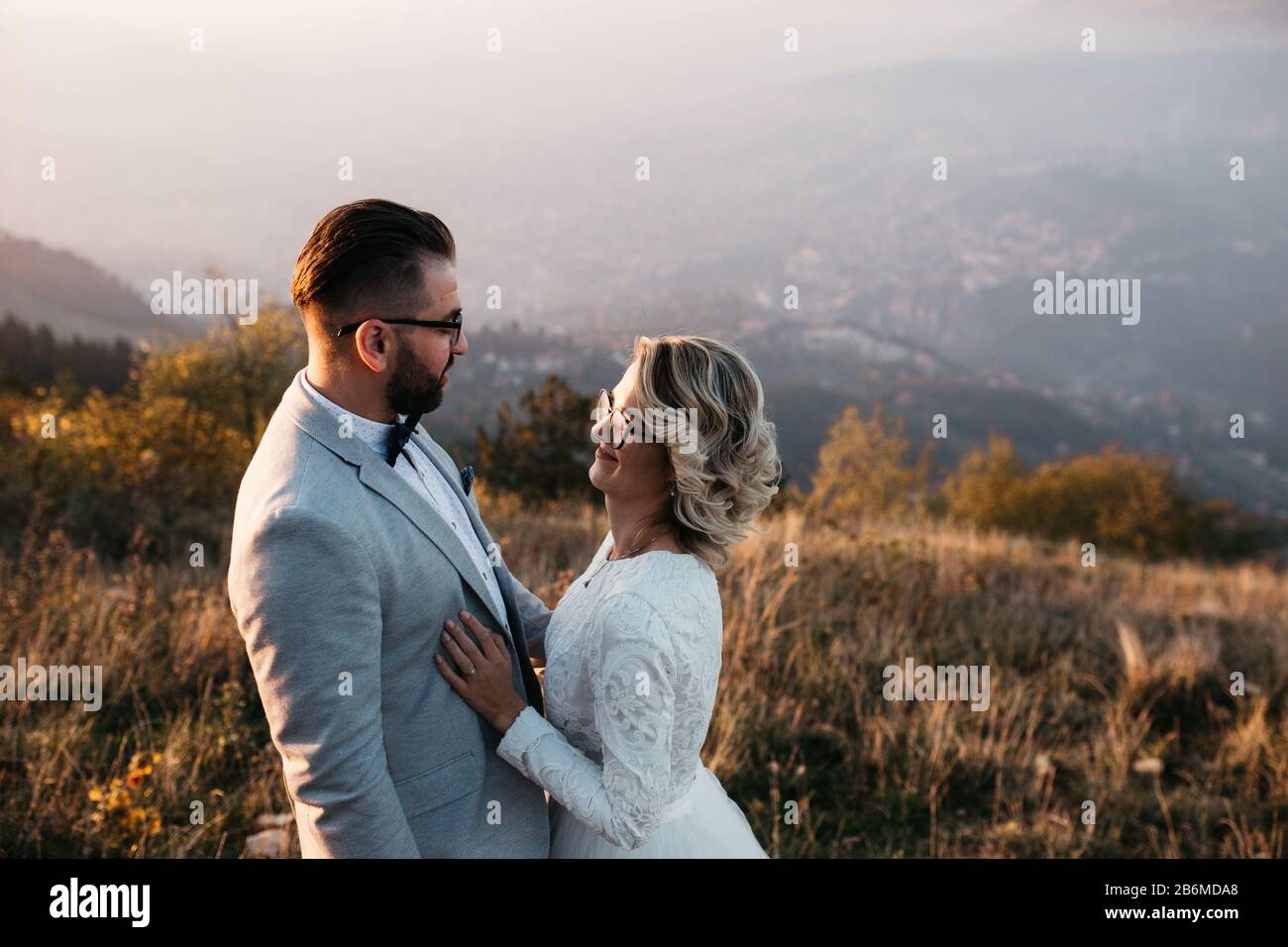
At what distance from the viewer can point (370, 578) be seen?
1.71m

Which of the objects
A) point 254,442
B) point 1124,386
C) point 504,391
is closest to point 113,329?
point 504,391

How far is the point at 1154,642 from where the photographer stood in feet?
20.5

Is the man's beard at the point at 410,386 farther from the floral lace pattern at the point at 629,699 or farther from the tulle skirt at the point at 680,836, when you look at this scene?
the tulle skirt at the point at 680,836

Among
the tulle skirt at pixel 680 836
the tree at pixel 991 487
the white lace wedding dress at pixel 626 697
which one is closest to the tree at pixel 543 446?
the tulle skirt at pixel 680 836

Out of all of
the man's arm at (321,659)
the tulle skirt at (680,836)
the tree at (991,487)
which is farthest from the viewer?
the tree at (991,487)

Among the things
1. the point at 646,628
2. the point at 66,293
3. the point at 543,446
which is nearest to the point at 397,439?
the point at 646,628

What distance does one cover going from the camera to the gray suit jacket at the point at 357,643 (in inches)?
65.3

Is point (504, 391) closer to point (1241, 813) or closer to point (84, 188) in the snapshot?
point (1241, 813)

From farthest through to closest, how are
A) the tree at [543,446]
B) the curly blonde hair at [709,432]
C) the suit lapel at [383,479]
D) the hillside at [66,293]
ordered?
the hillside at [66,293], the tree at [543,446], the curly blonde hair at [709,432], the suit lapel at [383,479]

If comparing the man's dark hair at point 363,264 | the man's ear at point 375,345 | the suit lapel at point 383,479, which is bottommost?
the suit lapel at point 383,479

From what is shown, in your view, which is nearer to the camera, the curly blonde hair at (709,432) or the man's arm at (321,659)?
the man's arm at (321,659)

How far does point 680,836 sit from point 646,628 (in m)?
0.71

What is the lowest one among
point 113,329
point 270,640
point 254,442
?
point 270,640
